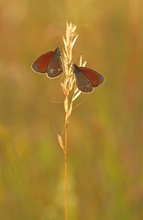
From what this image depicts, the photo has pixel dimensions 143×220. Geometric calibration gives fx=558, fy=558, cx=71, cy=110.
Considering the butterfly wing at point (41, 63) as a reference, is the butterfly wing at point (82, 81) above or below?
below

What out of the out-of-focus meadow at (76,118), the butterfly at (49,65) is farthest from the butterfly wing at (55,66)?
the out-of-focus meadow at (76,118)

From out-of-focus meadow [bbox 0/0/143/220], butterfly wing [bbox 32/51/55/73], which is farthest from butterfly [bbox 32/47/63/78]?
out-of-focus meadow [bbox 0/0/143/220]

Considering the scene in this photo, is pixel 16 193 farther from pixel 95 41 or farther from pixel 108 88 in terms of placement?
pixel 95 41

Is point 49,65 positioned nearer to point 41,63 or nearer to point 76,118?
point 41,63

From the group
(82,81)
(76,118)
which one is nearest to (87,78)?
(82,81)

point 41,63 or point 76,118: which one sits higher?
point 41,63

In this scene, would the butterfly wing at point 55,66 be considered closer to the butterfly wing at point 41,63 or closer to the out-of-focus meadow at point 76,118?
the butterfly wing at point 41,63
